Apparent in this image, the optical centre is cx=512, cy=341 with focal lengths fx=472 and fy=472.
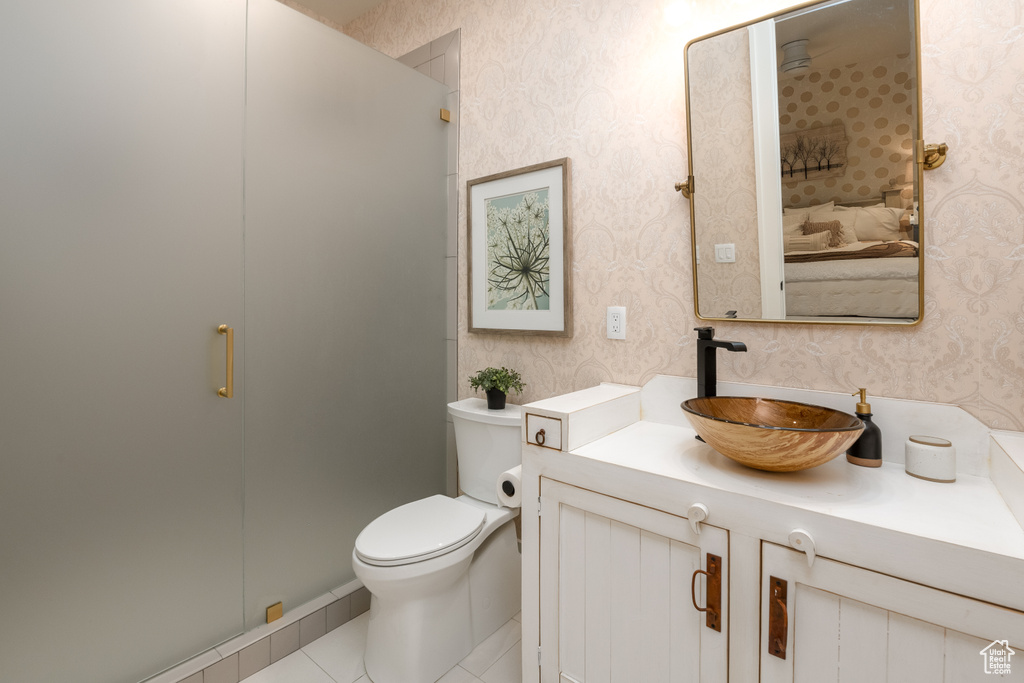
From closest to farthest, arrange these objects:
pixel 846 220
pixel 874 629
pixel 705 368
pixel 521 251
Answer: pixel 874 629
pixel 846 220
pixel 705 368
pixel 521 251

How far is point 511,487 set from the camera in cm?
141

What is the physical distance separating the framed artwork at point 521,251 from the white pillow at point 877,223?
2.75ft

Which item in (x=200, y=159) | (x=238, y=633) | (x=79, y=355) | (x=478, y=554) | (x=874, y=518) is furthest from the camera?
(x=478, y=554)

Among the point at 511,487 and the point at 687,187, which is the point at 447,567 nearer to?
the point at 511,487

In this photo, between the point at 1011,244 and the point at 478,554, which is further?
the point at 478,554

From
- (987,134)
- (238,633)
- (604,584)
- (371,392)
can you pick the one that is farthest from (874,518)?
(238,633)

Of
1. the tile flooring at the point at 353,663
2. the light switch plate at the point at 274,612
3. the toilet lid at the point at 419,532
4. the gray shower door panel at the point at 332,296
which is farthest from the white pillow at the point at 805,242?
the light switch plate at the point at 274,612

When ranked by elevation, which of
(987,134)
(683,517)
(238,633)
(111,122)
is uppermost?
(111,122)

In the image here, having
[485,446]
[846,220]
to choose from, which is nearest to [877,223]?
[846,220]

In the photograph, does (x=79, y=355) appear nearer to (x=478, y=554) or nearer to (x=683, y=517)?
(x=478, y=554)

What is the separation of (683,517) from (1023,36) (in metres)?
1.25

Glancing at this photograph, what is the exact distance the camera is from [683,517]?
3.20ft

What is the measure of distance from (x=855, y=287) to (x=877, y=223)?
16cm

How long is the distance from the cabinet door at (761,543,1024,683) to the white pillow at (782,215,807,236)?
808 millimetres
